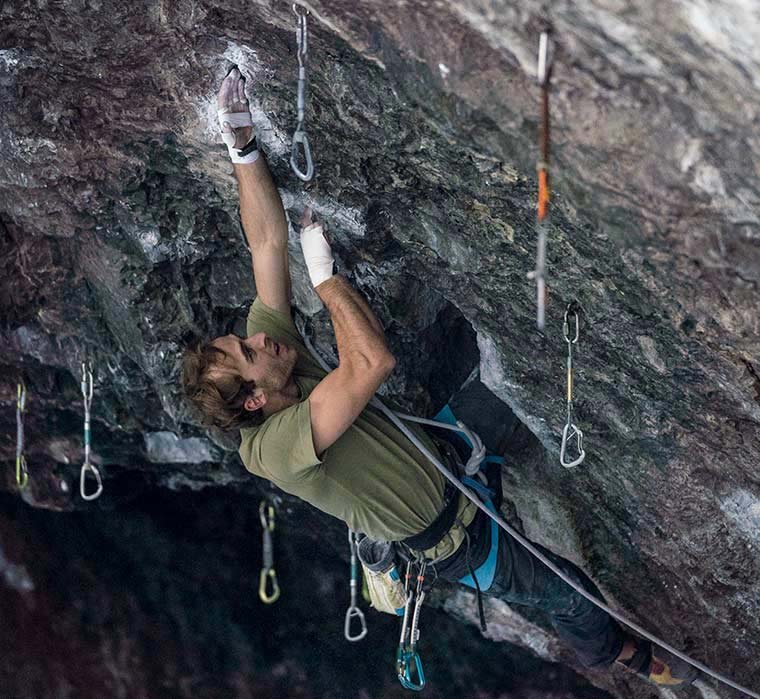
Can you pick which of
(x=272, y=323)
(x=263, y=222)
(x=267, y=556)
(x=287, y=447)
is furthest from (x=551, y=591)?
(x=267, y=556)

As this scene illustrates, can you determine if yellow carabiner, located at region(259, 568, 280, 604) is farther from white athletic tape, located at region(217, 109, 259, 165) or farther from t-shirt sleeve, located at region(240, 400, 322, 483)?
white athletic tape, located at region(217, 109, 259, 165)

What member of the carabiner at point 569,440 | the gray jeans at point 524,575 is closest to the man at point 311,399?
the gray jeans at point 524,575

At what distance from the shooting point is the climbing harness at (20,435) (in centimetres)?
533

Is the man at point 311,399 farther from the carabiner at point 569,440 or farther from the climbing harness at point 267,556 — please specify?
the climbing harness at point 267,556

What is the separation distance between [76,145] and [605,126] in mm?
2262

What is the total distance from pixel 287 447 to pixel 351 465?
0.28 m

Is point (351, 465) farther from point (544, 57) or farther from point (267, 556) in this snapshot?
point (267, 556)

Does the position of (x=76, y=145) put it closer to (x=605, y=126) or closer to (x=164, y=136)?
(x=164, y=136)

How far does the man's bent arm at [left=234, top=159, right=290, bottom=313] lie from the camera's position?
3146 millimetres

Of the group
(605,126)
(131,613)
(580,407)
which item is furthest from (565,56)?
(131,613)

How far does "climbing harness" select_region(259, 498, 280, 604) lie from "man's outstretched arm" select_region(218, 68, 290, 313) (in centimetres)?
288

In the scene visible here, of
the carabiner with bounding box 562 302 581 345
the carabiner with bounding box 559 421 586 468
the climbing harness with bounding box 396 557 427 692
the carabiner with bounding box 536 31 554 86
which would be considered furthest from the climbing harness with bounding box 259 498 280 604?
the carabiner with bounding box 536 31 554 86

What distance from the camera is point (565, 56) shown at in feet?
6.40

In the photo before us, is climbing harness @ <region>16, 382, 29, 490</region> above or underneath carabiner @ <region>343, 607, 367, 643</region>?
underneath
